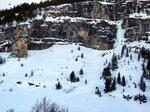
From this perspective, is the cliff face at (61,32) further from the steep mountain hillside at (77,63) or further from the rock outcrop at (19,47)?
the rock outcrop at (19,47)

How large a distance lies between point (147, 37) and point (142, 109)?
6149cm

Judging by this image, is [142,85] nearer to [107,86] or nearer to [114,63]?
[107,86]

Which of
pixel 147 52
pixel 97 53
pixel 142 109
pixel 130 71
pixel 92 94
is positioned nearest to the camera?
pixel 142 109

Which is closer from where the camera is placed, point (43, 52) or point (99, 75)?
point (99, 75)

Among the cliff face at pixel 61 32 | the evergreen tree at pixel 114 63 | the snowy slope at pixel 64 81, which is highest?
the cliff face at pixel 61 32

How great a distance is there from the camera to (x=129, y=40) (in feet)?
611

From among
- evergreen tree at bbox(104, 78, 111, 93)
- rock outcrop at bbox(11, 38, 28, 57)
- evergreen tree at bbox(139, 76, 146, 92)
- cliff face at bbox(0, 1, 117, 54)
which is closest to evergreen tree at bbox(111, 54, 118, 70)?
evergreen tree at bbox(104, 78, 111, 93)

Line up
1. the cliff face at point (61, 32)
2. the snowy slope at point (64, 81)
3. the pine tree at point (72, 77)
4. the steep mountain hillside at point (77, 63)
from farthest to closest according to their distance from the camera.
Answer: the cliff face at point (61, 32)
the pine tree at point (72, 77)
the steep mountain hillside at point (77, 63)
the snowy slope at point (64, 81)

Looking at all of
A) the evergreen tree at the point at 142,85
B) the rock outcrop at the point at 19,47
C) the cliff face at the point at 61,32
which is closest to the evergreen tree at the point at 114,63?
the evergreen tree at the point at 142,85

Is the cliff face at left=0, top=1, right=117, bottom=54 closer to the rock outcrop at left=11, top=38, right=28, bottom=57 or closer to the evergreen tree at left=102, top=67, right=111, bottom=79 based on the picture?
the rock outcrop at left=11, top=38, right=28, bottom=57

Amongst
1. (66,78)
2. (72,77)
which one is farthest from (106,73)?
(66,78)

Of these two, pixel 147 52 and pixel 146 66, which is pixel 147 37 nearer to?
pixel 147 52

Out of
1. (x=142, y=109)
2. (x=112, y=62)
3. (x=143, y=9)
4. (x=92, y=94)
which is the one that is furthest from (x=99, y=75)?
(x=143, y=9)

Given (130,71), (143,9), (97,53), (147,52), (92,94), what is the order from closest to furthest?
(92,94) → (130,71) → (147,52) → (97,53) → (143,9)
